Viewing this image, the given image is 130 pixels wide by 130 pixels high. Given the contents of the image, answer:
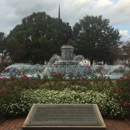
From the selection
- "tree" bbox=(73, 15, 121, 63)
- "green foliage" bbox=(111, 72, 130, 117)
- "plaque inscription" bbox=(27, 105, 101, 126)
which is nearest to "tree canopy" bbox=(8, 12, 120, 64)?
"tree" bbox=(73, 15, 121, 63)

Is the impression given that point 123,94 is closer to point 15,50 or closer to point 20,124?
point 20,124

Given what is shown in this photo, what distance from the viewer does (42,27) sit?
39469 mm

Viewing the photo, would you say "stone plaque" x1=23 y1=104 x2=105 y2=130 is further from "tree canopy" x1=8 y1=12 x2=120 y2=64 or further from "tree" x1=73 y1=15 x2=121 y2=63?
"tree" x1=73 y1=15 x2=121 y2=63

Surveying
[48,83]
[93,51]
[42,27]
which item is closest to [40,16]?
[42,27]

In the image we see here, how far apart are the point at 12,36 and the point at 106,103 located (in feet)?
128

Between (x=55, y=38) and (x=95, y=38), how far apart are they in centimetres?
807

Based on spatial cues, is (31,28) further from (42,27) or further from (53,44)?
(53,44)

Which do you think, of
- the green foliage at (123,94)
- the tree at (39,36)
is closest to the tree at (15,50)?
the tree at (39,36)

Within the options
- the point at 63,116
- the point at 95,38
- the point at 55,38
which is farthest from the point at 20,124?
the point at 95,38

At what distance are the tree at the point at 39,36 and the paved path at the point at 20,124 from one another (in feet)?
105

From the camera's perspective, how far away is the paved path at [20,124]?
15.6 feet

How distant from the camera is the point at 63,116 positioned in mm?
4070

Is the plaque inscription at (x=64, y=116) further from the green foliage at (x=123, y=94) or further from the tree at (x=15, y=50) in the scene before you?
the tree at (x=15, y=50)

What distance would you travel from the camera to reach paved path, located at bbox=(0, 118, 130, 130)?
15.6 ft
